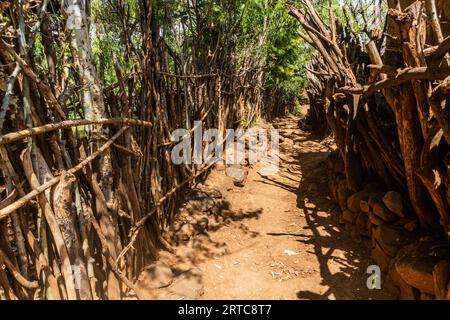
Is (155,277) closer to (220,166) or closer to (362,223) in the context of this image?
(362,223)

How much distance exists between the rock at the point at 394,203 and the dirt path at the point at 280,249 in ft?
1.73

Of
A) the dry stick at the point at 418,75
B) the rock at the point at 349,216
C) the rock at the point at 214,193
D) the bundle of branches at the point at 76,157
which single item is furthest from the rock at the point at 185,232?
the dry stick at the point at 418,75

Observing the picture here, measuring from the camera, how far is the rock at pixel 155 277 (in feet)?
7.68

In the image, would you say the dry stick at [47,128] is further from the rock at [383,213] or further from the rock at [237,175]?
the rock at [237,175]

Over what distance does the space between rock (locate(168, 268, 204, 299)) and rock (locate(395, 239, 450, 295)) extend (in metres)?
1.46

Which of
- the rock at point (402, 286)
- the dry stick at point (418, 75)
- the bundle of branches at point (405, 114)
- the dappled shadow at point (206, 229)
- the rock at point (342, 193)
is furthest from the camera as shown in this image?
the rock at point (342, 193)

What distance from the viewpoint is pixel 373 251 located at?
268cm

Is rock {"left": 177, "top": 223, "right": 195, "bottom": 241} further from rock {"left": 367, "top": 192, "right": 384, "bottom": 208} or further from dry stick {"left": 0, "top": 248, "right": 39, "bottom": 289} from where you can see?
rock {"left": 367, "top": 192, "right": 384, "bottom": 208}

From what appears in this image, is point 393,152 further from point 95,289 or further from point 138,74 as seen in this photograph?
point 95,289

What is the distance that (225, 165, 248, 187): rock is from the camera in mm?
4547

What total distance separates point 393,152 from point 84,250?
2.50 metres

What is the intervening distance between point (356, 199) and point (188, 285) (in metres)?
1.89

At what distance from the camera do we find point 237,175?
15.2 ft
